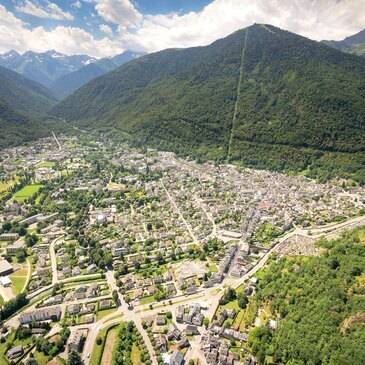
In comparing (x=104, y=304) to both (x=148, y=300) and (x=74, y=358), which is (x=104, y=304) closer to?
(x=148, y=300)

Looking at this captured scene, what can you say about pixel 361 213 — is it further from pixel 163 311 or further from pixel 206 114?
pixel 206 114

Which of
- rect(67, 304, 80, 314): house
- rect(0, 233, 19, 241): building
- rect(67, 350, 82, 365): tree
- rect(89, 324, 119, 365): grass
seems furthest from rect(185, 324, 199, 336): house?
rect(0, 233, 19, 241): building

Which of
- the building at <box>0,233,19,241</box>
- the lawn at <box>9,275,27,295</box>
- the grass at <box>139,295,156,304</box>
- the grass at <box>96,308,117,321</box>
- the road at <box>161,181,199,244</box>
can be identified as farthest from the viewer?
the building at <box>0,233,19,241</box>

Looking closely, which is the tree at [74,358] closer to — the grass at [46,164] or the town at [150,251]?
the town at [150,251]

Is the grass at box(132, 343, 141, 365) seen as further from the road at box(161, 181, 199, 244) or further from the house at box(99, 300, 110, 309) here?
the road at box(161, 181, 199, 244)

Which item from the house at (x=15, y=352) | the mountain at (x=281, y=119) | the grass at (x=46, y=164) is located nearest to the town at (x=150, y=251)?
the house at (x=15, y=352)

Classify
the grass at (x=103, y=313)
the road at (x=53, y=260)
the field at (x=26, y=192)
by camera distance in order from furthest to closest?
the field at (x=26, y=192)
the road at (x=53, y=260)
the grass at (x=103, y=313)

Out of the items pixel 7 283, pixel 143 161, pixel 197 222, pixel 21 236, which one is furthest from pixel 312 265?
pixel 143 161
